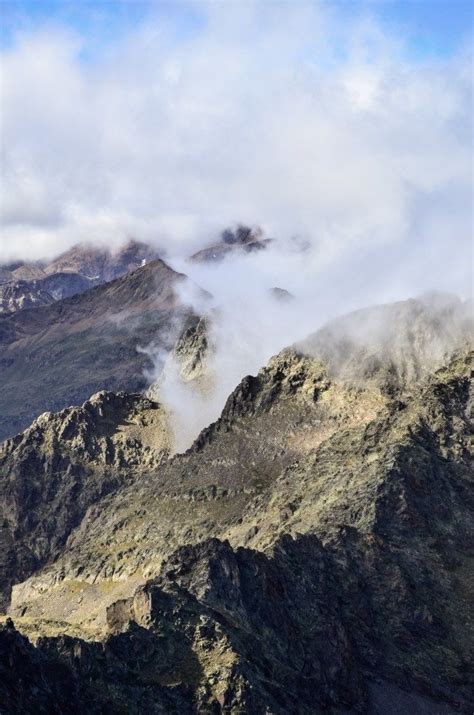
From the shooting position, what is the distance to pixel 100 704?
19925 centimetres

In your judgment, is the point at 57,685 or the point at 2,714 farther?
the point at 57,685

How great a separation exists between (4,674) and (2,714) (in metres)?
9.50

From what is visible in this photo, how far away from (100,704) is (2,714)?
23.7m

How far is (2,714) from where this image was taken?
7003 inches

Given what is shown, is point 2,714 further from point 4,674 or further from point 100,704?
point 100,704

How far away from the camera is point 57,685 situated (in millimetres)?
195875

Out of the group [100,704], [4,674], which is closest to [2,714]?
[4,674]

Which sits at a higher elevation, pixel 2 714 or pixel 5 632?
pixel 5 632

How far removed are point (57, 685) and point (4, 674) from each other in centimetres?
1106

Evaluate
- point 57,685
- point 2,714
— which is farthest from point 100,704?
point 2,714

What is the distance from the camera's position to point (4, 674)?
18688cm

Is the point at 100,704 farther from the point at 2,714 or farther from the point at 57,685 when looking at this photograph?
the point at 2,714

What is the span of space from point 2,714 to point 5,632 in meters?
17.3

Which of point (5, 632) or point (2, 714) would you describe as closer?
point (2, 714)
